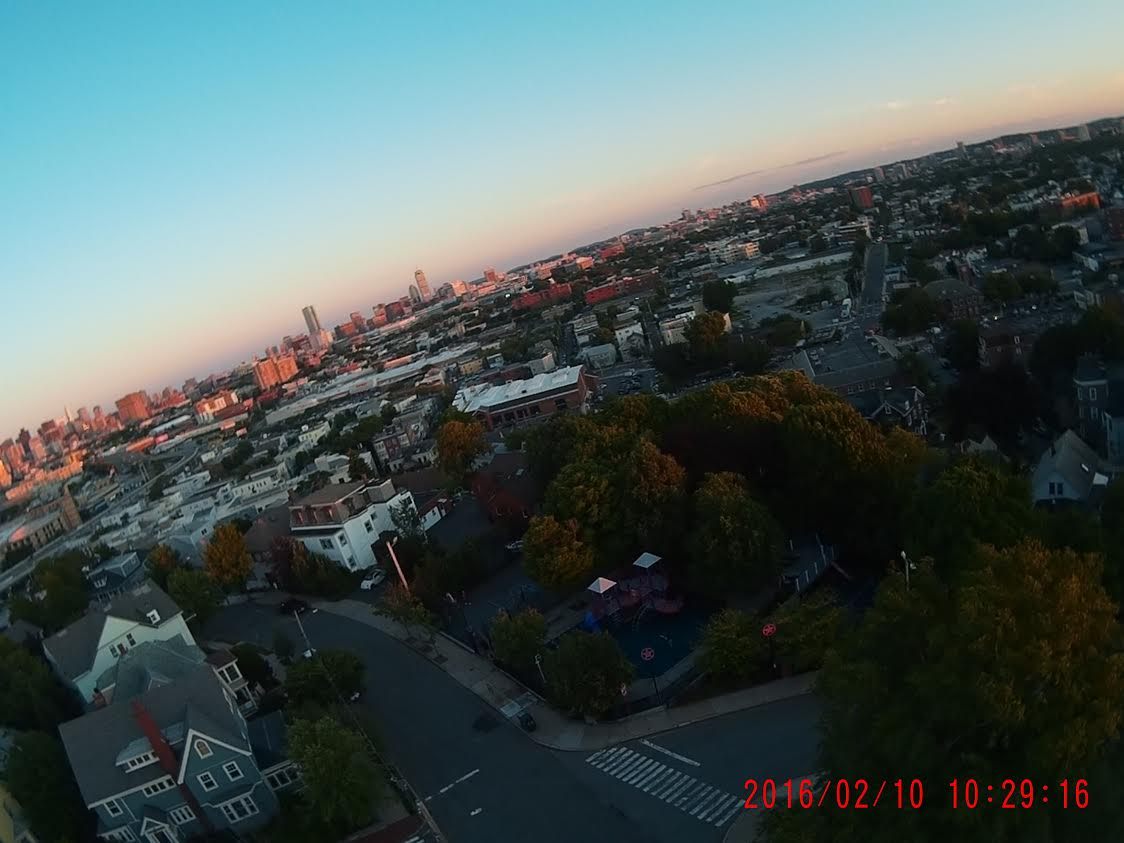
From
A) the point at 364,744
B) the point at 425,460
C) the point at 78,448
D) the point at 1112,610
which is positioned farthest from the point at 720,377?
the point at 78,448

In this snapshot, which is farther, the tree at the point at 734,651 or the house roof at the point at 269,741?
the house roof at the point at 269,741

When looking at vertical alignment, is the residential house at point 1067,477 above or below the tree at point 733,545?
below

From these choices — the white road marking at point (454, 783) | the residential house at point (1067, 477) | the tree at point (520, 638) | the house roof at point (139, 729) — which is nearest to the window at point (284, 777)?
the house roof at point (139, 729)

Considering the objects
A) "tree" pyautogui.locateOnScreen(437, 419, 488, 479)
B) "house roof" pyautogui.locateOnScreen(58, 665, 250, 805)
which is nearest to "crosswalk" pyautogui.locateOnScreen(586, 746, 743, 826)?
"house roof" pyautogui.locateOnScreen(58, 665, 250, 805)

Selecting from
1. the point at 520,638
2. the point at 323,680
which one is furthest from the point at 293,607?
the point at 520,638

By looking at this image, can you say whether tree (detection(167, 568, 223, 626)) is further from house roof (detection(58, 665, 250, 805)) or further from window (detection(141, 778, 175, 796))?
window (detection(141, 778, 175, 796))

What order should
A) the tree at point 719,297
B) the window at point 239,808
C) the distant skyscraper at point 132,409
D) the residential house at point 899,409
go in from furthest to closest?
the distant skyscraper at point 132,409, the tree at point 719,297, the residential house at point 899,409, the window at point 239,808

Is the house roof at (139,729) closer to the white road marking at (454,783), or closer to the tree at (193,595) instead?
the white road marking at (454,783)
